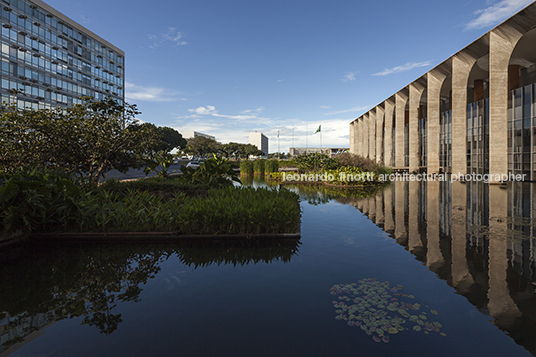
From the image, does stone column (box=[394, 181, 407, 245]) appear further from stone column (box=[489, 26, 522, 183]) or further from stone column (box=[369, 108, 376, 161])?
stone column (box=[369, 108, 376, 161])

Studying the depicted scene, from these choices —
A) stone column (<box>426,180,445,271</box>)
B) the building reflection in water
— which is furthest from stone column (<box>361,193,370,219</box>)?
stone column (<box>426,180,445,271</box>)

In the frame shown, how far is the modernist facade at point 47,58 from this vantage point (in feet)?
166

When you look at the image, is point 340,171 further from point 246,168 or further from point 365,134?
point 365,134

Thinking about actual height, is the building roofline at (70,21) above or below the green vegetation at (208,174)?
above

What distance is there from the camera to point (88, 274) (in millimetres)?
5250

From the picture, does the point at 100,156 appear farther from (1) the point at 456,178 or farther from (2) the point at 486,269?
(1) the point at 456,178

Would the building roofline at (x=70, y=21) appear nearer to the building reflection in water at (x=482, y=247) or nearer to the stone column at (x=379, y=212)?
the stone column at (x=379, y=212)

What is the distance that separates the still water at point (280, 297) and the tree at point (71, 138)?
5.67 m

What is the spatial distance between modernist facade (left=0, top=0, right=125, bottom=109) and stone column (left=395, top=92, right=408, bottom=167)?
58.1m

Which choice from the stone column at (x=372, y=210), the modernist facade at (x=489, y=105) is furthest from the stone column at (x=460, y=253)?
the modernist facade at (x=489, y=105)

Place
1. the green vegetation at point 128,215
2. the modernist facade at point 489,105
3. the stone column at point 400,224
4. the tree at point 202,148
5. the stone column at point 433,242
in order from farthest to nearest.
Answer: the tree at point 202,148
the modernist facade at point 489,105
the stone column at point 400,224
the green vegetation at point 128,215
the stone column at point 433,242

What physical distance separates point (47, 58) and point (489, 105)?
7713cm

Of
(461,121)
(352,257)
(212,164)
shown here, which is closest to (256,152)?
(461,121)

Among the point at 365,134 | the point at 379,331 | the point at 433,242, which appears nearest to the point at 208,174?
the point at 433,242
